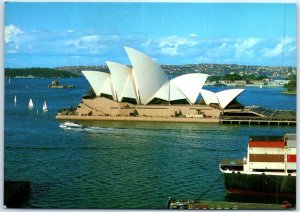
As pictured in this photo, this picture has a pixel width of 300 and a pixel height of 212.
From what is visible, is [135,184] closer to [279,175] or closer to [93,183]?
[93,183]

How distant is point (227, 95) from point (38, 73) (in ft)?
5.71

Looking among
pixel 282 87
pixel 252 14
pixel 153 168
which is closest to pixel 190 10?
pixel 252 14

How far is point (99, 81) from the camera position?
20.4 ft

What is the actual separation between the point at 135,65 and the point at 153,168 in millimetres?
1262

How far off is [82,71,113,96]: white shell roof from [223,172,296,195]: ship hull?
156 cm

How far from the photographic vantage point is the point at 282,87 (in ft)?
17.5

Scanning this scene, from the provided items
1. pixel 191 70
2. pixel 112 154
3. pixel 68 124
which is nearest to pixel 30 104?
pixel 68 124

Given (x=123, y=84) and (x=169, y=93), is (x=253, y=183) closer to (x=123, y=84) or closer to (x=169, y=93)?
(x=169, y=93)

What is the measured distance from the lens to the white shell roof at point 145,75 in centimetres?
570

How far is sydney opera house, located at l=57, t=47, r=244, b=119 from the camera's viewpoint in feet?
19.2

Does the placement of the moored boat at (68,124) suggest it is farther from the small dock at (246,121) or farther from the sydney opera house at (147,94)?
the small dock at (246,121)

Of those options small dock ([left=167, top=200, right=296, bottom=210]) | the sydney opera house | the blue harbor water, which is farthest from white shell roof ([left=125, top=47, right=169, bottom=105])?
small dock ([left=167, top=200, right=296, bottom=210])

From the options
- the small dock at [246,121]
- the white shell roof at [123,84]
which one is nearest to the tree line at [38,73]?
the white shell roof at [123,84]

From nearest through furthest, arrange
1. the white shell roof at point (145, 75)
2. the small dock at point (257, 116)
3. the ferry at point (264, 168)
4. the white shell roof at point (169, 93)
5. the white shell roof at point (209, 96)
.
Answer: the ferry at point (264, 168) → the small dock at point (257, 116) → the white shell roof at point (145, 75) → the white shell roof at point (209, 96) → the white shell roof at point (169, 93)
